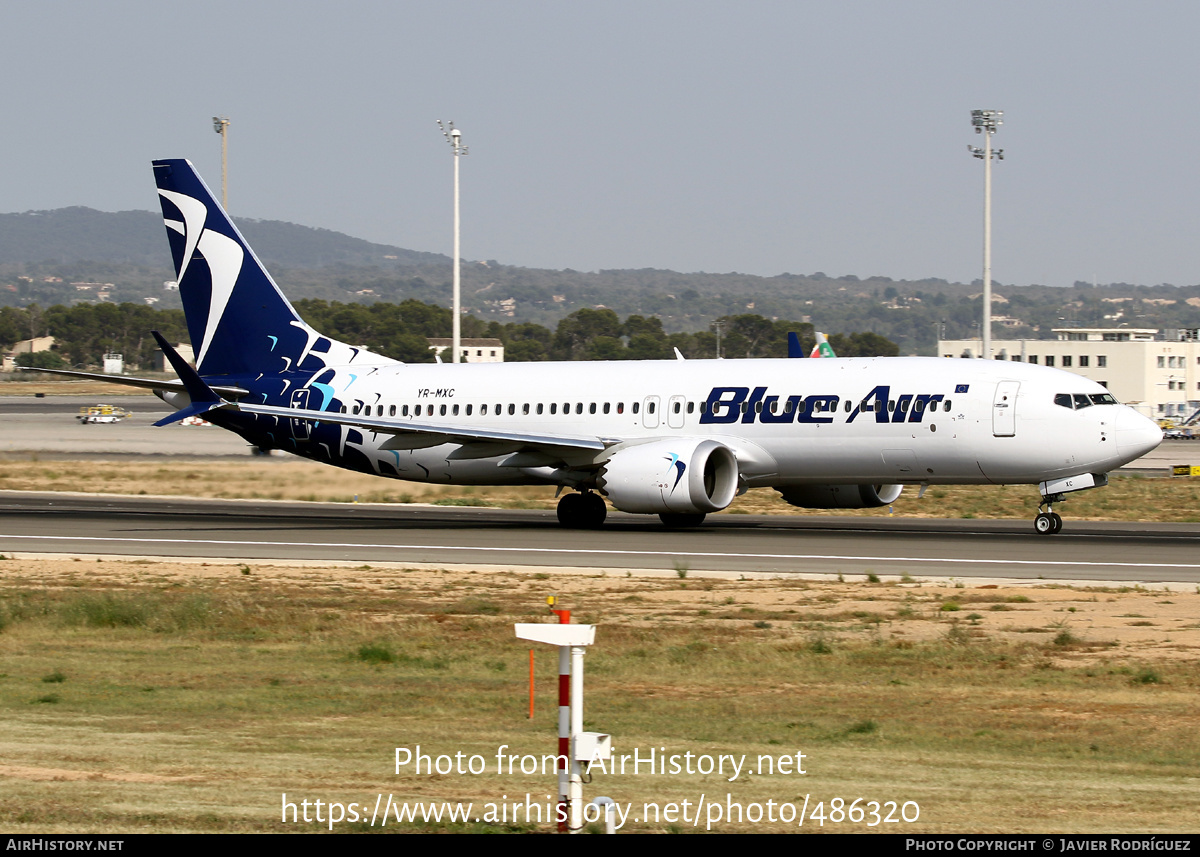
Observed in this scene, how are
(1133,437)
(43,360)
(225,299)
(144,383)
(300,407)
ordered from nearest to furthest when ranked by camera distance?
(1133,437) → (144,383) → (300,407) → (225,299) → (43,360)

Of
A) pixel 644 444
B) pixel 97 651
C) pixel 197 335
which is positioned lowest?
pixel 97 651

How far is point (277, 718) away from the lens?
12641mm

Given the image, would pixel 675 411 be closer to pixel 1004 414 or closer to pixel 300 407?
pixel 1004 414

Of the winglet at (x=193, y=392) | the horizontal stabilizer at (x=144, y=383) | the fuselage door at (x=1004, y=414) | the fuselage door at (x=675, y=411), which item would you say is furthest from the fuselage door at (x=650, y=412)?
the horizontal stabilizer at (x=144, y=383)

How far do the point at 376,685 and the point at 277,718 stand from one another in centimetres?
202

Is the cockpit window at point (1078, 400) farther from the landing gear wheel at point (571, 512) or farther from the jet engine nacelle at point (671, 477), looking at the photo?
the landing gear wheel at point (571, 512)

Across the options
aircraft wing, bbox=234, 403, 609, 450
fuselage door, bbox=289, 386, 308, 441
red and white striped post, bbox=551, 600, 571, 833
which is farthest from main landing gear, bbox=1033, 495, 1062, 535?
red and white striped post, bbox=551, 600, 571, 833

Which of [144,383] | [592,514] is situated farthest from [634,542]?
[144,383]

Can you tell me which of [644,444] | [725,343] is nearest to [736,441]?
[644,444]

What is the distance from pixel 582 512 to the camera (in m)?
34.7

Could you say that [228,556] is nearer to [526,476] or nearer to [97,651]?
[526,476]

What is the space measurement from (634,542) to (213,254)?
15290mm

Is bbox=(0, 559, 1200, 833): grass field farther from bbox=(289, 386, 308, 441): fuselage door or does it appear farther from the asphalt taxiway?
bbox=(289, 386, 308, 441): fuselage door

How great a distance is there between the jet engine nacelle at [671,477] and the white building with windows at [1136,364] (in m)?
109
